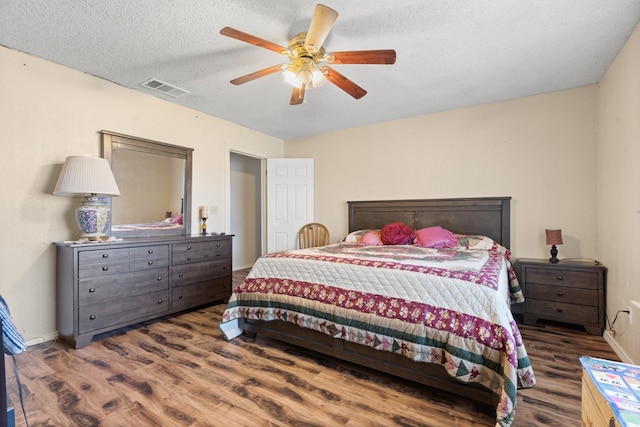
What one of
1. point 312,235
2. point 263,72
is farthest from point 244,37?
point 312,235

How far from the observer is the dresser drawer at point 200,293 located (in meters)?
3.03

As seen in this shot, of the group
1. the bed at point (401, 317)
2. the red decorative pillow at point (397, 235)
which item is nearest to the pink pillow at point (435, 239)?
the red decorative pillow at point (397, 235)

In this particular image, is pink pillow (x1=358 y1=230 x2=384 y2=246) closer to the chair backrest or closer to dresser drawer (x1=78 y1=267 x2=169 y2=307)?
the chair backrest

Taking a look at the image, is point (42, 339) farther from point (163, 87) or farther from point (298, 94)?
point (298, 94)

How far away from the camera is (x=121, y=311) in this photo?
2592mm

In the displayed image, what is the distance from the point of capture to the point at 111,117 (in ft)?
9.58

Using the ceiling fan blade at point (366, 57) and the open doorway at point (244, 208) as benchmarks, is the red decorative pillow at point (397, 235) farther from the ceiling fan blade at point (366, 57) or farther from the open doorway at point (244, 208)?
the open doorway at point (244, 208)

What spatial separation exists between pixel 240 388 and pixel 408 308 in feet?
3.78

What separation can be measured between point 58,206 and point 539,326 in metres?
4.62

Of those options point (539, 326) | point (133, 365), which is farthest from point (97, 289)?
point (539, 326)

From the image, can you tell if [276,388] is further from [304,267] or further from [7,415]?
[7,415]

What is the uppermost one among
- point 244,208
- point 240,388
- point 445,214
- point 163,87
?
point 163,87

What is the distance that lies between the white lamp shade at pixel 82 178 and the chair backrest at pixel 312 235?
2.62 metres

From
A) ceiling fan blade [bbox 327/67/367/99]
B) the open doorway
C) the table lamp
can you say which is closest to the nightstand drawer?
ceiling fan blade [bbox 327/67/367/99]
